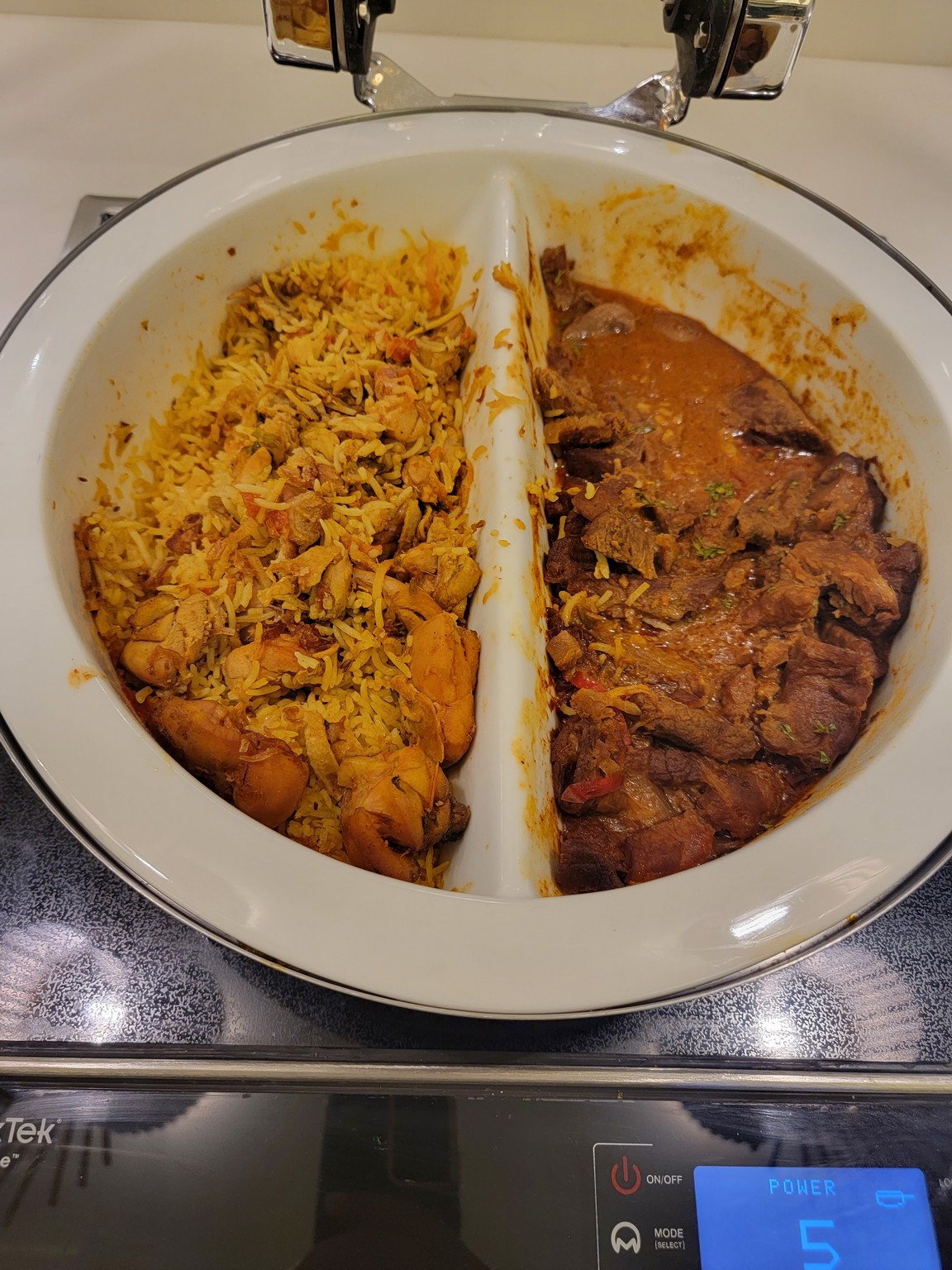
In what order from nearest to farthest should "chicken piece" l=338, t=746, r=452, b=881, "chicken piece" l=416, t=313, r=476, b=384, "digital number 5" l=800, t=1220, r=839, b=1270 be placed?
"digital number 5" l=800, t=1220, r=839, b=1270 → "chicken piece" l=338, t=746, r=452, b=881 → "chicken piece" l=416, t=313, r=476, b=384

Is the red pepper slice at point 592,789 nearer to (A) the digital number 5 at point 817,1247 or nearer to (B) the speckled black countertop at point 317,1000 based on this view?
(B) the speckled black countertop at point 317,1000

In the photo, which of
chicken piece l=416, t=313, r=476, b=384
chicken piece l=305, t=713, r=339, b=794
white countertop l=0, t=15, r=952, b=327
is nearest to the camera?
chicken piece l=305, t=713, r=339, b=794

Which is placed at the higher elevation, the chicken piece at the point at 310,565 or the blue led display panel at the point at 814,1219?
the chicken piece at the point at 310,565

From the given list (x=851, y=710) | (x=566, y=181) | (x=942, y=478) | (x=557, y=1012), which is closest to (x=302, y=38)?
(x=566, y=181)

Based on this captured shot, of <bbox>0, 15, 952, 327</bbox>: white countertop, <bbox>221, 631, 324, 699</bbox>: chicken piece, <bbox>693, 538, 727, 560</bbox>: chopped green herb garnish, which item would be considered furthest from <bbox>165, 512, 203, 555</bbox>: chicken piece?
<bbox>693, 538, 727, 560</bbox>: chopped green herb garnish

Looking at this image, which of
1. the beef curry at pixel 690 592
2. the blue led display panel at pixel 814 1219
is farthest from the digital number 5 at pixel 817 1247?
the beef curry at pixel 690 592

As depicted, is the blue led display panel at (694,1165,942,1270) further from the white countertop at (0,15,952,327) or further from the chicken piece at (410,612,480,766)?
the white countertop at (0,15,952,327)
